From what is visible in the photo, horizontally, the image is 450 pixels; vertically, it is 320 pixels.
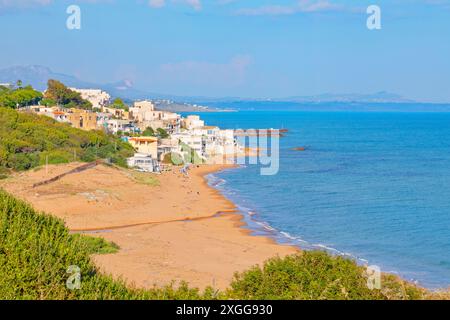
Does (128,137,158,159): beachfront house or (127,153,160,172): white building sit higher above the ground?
(128,137,158,159): beachfront house

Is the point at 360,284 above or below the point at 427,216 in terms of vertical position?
above

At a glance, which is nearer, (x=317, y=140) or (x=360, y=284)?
(x=360, y=284)

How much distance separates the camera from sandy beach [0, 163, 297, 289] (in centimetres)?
2341

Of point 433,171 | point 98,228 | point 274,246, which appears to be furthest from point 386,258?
point 433,171

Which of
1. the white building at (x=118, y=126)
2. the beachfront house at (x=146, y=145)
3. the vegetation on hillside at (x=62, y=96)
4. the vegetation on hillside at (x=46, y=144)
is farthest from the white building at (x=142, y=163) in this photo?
the vegetation on hillside at (x=62, y=96)

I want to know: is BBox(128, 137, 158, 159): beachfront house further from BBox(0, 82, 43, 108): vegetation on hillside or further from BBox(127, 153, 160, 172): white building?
BBox(0, 82, 43, 108): vegetation on hillside

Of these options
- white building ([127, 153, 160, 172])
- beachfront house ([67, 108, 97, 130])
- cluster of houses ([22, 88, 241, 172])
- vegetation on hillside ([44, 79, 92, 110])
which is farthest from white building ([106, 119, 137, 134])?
white building ([127, 153, 160, 172])

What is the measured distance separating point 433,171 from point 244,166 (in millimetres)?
16546

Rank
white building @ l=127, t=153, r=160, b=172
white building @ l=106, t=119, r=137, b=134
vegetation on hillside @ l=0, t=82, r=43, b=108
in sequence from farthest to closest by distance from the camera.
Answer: white building @ l=106, t=119, r=137, b=134 → vegetation on hillside @ l=0, t=82, r=43, b=108 → white building @ l=127, t=153, r=160, b=172

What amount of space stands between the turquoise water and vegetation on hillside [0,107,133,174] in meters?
9.42

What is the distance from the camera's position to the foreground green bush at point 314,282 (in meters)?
14.0

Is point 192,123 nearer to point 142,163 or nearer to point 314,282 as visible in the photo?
point 142,163
